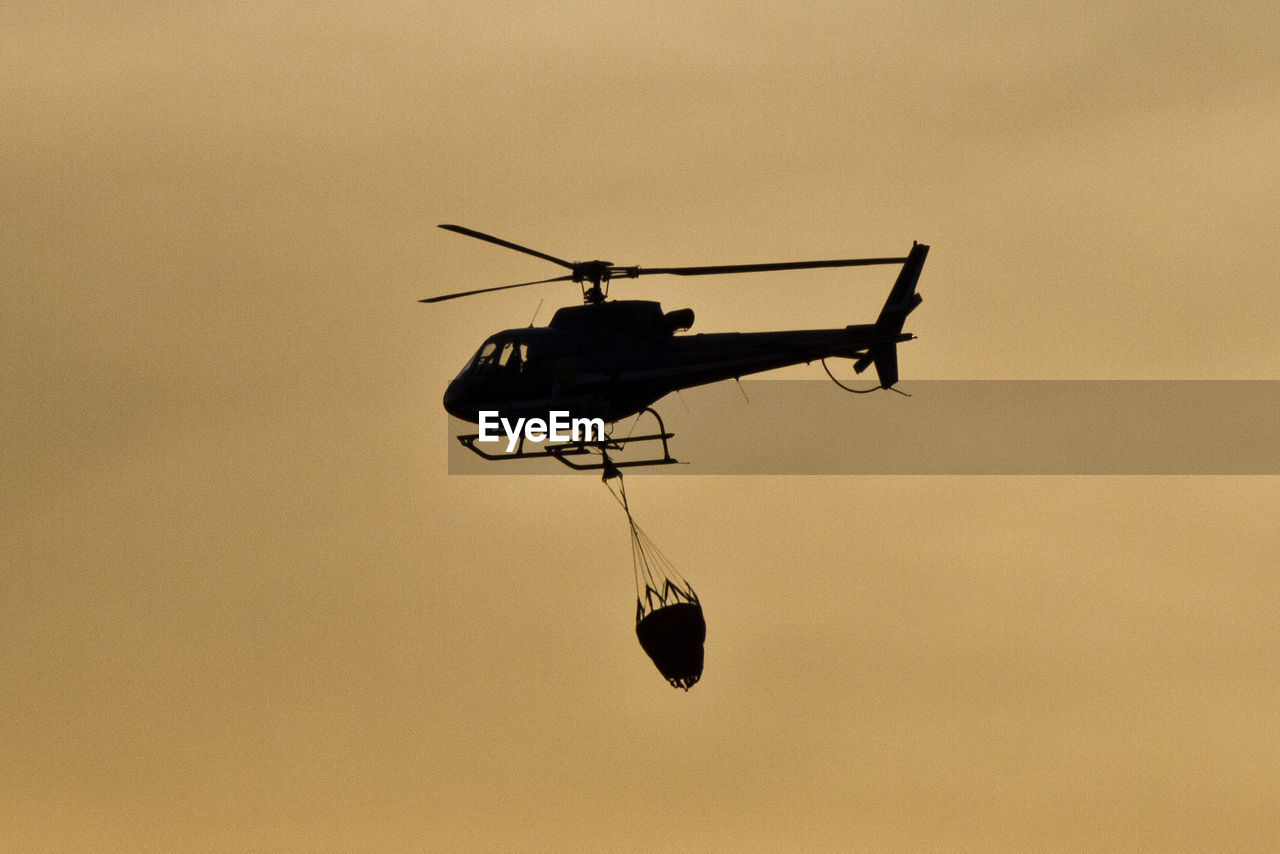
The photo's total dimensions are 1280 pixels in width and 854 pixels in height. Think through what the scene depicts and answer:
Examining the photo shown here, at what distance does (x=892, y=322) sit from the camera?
46188mm

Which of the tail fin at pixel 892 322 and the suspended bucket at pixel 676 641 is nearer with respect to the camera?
the suspended bucket at pixel 676 641

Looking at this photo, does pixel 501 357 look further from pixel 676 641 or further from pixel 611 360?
pixel 676 641

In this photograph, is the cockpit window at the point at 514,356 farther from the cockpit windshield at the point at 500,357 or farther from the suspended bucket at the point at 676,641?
the suspended bucket at the point at 676,641

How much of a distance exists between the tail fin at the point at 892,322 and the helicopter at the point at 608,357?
0.04m

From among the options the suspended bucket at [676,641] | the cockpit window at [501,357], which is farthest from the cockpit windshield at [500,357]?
the suspended bucket at [676,641]

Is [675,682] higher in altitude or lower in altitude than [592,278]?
lower

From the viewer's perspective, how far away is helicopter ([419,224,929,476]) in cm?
4409

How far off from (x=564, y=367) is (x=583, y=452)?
8.38 feet

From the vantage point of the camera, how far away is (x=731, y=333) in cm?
4506

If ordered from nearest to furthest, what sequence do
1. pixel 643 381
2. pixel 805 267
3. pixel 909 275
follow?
1. pixel 805 267
2. pixel 643 381
3. pixel 909 275

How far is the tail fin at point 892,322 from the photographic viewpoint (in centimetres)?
4594

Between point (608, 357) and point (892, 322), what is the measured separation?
6399 mm

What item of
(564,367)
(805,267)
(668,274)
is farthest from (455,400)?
(805,267)

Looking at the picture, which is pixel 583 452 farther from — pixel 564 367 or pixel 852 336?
pixel 852 336
